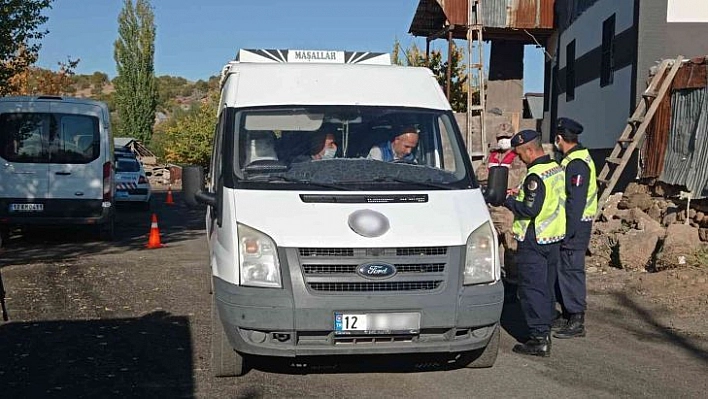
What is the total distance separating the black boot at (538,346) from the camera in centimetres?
691

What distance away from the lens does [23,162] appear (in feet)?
44.7

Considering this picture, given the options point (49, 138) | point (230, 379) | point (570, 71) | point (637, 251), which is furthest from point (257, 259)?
point (570, 71)

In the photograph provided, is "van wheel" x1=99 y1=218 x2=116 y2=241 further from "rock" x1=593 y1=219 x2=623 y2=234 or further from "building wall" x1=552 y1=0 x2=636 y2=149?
"building wall" x1=552 y1=0 x2=636 y2=149

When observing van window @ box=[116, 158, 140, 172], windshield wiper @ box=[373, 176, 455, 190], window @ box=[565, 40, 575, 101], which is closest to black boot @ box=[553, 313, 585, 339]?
windshield wiper @ box=[373, 176, 455, 190]

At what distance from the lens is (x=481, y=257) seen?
232 inches

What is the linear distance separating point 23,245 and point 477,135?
46.2 ft

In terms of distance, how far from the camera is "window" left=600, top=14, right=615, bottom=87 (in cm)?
1798

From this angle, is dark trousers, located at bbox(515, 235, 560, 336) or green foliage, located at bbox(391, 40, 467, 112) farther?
green foliage, located at bbox(391, 40, 467, 112)

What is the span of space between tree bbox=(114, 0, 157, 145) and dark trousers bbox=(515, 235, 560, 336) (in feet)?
180

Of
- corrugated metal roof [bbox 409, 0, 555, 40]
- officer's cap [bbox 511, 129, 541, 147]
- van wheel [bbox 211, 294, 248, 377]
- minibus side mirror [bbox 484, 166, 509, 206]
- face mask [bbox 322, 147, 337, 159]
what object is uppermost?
corrugated metal roof [bbox 409, 0, 555, 40]

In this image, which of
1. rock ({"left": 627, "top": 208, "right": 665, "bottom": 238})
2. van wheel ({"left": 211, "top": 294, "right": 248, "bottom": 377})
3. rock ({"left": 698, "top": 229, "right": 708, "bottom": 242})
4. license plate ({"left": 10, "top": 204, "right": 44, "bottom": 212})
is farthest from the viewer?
license plate ({"left": 10, "top": 204, "right": 44, "bottom": 212})

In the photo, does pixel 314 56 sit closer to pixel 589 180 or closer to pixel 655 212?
pixel 589 180

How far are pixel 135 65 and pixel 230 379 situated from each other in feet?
181

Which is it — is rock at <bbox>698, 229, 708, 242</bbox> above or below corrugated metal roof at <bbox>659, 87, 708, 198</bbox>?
below
